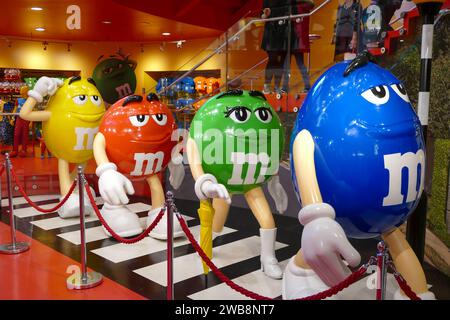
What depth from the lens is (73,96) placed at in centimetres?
478

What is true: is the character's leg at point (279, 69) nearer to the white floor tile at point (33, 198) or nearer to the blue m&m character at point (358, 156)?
the blue m&m character at point (358, 156)

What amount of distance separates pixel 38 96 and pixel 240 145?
8.37ft

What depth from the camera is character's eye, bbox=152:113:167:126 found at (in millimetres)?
4121

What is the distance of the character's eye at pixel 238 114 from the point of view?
3.29 metres

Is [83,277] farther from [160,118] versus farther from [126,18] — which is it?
[126,18]

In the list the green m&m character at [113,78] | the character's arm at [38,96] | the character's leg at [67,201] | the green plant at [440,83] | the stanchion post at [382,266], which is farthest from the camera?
the green m&m character at [113,78]

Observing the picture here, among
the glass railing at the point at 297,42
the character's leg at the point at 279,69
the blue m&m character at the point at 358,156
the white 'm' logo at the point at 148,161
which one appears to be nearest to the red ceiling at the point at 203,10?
the glass railing at the point at 297,42

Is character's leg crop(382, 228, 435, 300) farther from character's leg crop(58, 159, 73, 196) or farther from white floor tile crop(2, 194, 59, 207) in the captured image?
white floor tile crop(2, 194, 59, 207)

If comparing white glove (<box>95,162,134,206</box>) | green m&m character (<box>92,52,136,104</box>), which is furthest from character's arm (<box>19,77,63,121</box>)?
white glove (<box>95,162,134,206</box>)

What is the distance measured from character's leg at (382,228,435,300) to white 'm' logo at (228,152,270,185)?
3.39ft

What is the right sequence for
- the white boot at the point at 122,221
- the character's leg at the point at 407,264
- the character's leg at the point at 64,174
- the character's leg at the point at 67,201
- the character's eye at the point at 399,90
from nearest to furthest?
1. the character's eye at the point at 399,90
2. the character's leg at the point at 407,264
3. the white boot at the point at 122,221
4. the character's leg at the point at 67,201
5. the character's leg at the point at 64,174

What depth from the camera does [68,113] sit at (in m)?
4.75

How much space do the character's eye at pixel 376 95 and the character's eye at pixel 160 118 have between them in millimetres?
2207

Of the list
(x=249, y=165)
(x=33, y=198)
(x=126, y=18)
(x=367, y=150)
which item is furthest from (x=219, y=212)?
(x=126, y=18)
